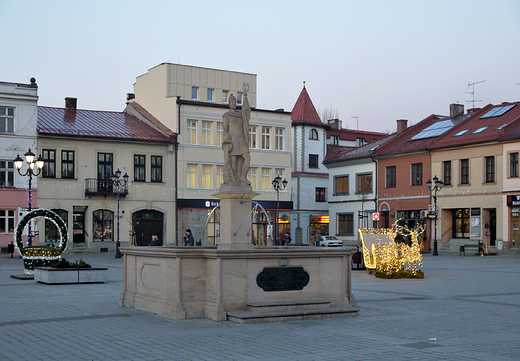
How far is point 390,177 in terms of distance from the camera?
54812 mm

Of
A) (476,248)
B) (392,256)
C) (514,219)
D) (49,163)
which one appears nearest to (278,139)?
(49,163)

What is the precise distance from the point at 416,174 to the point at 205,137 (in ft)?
53.1

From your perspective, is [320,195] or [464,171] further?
[320,195]

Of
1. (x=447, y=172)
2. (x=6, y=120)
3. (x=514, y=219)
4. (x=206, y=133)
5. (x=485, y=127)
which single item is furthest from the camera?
(x=206, y=133)

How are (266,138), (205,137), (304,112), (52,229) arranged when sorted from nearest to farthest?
(52,229) → (205,137) → (266,138) → (304,112)

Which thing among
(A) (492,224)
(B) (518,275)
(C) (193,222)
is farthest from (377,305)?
(C) (193,222)

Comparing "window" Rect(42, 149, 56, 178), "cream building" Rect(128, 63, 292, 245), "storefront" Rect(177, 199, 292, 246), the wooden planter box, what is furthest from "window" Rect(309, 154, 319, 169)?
the wooden planter box

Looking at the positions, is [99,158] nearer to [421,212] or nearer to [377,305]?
[421,212]

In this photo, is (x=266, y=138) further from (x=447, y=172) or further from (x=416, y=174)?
(x=447, y=172)

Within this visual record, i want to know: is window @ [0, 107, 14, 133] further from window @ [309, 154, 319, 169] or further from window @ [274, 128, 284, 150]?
window @ [309, 154, 319, 169]

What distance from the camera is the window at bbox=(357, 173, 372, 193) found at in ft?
186

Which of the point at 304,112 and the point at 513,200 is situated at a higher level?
the point at 304,112

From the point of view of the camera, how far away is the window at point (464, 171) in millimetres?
47656

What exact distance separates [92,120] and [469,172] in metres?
27.2
